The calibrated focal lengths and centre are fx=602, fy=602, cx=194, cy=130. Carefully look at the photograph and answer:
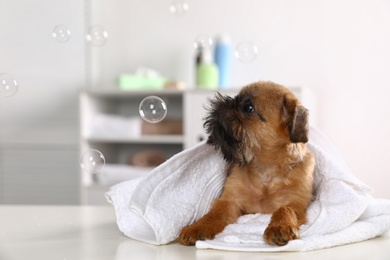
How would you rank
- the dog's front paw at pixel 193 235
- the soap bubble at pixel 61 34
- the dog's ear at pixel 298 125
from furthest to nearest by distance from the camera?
the soap bubble at pixel 61 34
the dog's ear at pixel 298 125
the dog's front paw at pixel 193 235

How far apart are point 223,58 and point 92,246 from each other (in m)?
2.47

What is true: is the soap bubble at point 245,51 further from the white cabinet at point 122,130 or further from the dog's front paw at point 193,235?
the dog's front paw at point 193,235

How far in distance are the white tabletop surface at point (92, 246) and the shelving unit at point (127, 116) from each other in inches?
71.8

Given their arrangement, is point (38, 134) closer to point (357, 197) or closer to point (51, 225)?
point (51, 225)

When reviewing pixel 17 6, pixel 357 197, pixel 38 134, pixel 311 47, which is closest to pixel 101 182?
pixel 38 134

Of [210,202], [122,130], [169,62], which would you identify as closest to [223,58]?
[169,62]

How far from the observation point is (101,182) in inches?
140

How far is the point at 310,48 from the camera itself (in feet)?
11.7

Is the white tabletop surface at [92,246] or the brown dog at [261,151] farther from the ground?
the brown dog at [261,151]

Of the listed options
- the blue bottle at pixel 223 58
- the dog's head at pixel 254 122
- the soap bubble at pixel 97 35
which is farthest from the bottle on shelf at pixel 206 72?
the dog's head at pixel 254 122

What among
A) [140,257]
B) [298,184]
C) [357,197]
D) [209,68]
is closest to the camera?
[140,257]

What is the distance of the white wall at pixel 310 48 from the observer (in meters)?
3.43

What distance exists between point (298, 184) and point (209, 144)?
0.22 meters

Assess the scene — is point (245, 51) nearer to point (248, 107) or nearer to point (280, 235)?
point (248, 107)
